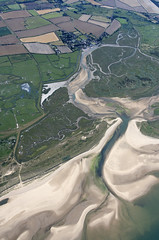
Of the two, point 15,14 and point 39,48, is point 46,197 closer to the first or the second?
point 39,48

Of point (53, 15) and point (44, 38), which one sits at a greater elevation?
point (53, 15)

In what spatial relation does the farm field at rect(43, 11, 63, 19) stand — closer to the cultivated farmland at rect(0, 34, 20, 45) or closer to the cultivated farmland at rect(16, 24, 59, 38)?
the cultivated farmland at rect(16, 24, 59, 38)

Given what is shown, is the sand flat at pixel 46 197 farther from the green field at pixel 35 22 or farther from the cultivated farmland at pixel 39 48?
the green field at pixel 35 22

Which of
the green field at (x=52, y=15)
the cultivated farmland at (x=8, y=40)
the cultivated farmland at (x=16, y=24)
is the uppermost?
the green field at (x=52, y=15)

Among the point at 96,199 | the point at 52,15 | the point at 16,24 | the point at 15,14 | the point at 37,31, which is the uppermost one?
the point at 15,14

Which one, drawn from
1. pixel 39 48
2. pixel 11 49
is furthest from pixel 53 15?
pixel 11 49

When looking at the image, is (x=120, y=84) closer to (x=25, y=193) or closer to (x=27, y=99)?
(x=27, y=99)

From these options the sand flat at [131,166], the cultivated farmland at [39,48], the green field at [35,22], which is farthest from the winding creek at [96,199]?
the green field at [35,22]

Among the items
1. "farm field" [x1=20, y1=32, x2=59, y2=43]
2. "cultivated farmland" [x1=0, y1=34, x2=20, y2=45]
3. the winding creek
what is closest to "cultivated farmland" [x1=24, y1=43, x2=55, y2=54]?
"farm field" [x1=20, y1=32, x2=59, y2=43]

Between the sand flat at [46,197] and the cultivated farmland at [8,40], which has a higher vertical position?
the cultivated farmland at [8,40]

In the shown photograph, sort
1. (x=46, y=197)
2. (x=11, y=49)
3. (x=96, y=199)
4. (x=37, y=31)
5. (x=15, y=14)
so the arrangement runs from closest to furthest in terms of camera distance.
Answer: (x=46, y=197) < (x=96, y=199) < (x=11, y=49) < (x=37, y=31) < (x=15, y=14)

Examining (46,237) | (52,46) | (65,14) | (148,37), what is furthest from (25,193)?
(65,14)
